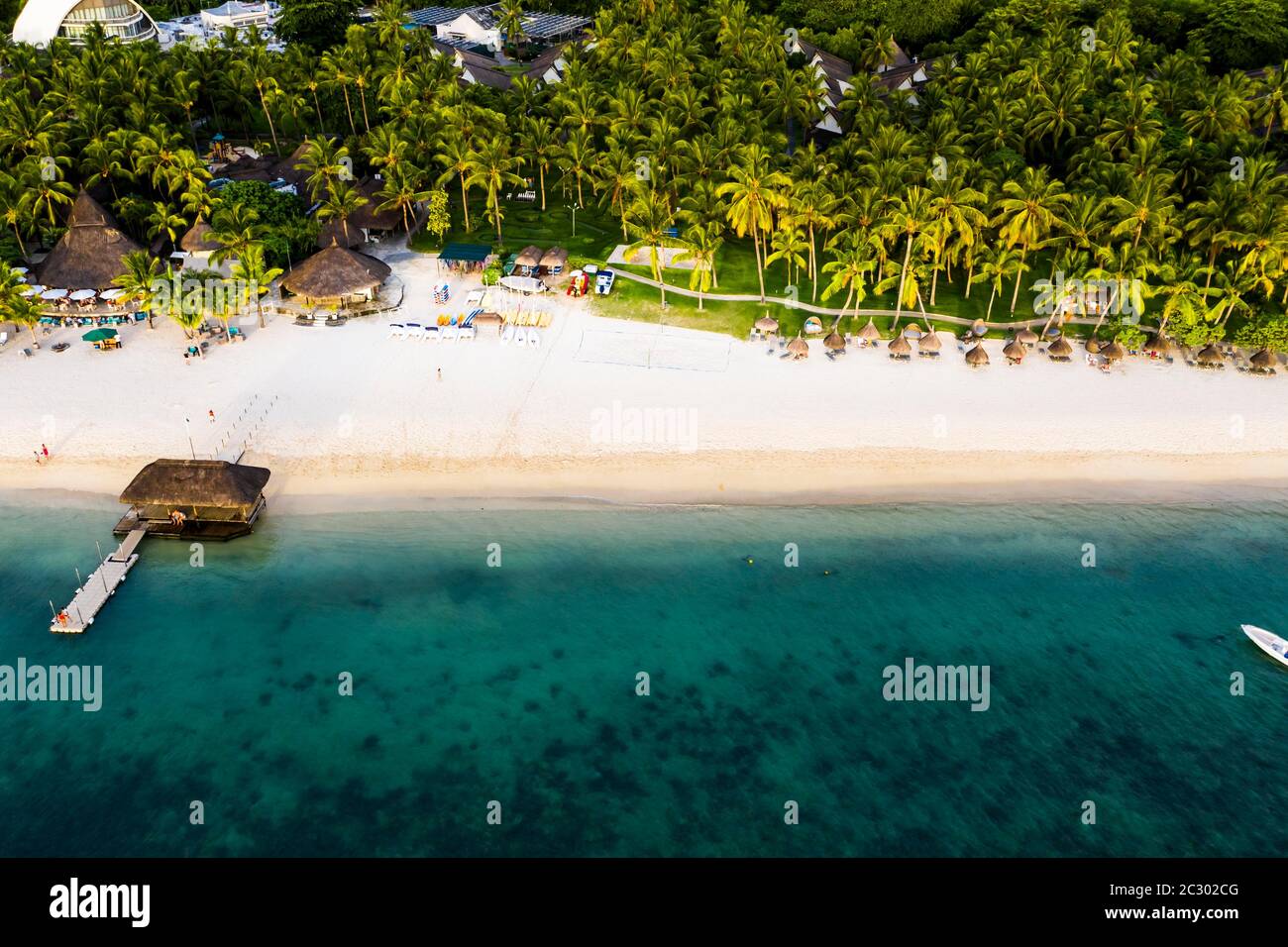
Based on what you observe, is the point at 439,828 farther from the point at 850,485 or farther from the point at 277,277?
the point at 277,277

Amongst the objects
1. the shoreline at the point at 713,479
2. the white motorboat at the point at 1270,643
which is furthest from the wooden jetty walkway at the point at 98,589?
the white motorboat at the point at 1270,643

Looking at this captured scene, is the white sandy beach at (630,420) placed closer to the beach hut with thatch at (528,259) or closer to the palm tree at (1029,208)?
the palm tree at (1029,208)

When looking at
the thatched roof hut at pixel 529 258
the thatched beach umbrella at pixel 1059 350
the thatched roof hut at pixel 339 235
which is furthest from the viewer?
A: the thatched roof hut at pixel 339 235

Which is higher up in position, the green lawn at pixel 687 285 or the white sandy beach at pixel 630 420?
the green lawn at pixel 687 285

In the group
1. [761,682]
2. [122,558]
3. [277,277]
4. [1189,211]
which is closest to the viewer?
[761,682]

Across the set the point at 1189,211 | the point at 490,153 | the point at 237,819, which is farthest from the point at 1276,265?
the point at 237,819

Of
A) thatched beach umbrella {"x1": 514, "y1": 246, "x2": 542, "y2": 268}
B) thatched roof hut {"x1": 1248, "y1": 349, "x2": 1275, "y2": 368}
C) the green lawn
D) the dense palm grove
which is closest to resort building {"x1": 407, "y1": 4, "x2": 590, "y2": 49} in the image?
the dense palm grove
